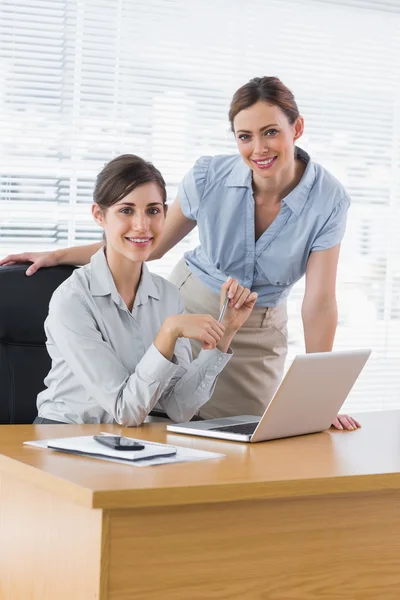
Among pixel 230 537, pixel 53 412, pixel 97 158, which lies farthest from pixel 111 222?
pixel 97 158

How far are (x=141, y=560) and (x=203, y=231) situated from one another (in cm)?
138

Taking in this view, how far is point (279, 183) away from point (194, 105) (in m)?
1.34

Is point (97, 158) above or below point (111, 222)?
above

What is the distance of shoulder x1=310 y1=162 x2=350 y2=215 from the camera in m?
2.42

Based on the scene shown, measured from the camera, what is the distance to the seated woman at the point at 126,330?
6.07 feet

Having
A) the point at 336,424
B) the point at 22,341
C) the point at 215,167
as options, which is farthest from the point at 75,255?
the point at 336,424

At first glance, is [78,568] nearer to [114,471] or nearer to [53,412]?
[114,471]

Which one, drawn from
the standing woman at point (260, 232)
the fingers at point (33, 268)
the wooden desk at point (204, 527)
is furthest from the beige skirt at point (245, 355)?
the wooden desk at point (204, 527)

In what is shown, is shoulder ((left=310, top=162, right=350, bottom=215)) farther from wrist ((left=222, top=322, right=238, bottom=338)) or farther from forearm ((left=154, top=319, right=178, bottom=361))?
forearm ((left=154, top=319, right=178, bottom=361))

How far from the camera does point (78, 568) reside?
1315mm

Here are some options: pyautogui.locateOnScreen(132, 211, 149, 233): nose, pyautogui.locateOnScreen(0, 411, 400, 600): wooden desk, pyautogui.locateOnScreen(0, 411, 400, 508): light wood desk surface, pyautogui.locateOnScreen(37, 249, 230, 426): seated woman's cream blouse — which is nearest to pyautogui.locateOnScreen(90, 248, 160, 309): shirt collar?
pyautogui.locateOnScreen(37, 249, 230, 426): seated woman's cream blouse

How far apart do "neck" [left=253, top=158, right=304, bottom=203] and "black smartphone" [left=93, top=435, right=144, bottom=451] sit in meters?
1.09

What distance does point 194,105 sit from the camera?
3.67m

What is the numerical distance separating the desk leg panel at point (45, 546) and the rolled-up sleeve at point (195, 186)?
3.82ft
